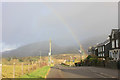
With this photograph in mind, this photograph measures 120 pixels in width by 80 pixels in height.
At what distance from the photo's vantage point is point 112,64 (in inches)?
1186

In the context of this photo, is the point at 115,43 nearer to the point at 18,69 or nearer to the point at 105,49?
the point at 105,49

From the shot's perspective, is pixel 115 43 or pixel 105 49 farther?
pixel 105 49

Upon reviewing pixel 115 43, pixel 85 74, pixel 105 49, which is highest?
pixel 115 43

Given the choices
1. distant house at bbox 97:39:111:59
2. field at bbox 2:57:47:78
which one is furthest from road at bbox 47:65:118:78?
distant house at bbox 97:39:111:59

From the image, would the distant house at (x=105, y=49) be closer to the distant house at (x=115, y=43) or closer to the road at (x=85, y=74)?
the distant house at (x=115, y=43)

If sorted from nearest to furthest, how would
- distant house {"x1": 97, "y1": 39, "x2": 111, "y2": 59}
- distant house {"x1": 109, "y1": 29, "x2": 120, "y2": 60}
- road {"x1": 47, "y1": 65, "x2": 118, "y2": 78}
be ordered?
road {"x1": 47, "y1": 65, "x2": 118, "y2": 78}
distant house {"x1": 109, "y1": 29, "x2": 120, "y2": 60}
distant house {"x1": 97, "y1": 39, "x2": 111, "y2": 59}

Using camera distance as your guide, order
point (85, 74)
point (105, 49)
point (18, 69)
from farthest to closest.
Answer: point (105, 49) → point (18, 69) → point (85, 74)

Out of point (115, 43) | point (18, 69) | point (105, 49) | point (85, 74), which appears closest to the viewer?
point (85, 74)

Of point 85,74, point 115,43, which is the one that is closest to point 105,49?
point 115,43

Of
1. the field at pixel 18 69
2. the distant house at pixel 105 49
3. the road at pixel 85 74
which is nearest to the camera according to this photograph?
the field at pixel 18 69

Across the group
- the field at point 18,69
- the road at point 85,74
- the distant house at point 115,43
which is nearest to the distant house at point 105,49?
the distant house at point 115,43

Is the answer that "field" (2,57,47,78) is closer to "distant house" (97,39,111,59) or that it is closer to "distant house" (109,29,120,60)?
"distant house" (109,29,120,60)

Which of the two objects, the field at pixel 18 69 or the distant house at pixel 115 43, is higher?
the distant house at pixel 115 43

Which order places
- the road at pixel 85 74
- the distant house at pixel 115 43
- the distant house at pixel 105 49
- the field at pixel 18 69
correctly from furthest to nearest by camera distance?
1. the distant house at pixel 105 49
2. the distant house at pixel 115 43
3. the road at pixel 85 74
4. the field at pixel 18 69
